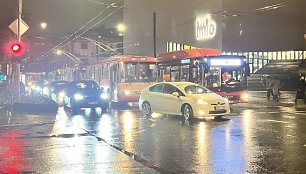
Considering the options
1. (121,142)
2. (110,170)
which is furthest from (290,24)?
(110,170)

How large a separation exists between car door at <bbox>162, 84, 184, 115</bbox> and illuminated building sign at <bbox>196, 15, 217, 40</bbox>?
30585 mm

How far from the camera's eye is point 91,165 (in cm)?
837

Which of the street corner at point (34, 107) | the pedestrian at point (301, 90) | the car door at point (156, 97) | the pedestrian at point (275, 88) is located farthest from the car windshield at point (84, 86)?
the pedestrian at point (275, 88)

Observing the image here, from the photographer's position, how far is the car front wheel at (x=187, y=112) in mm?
17125

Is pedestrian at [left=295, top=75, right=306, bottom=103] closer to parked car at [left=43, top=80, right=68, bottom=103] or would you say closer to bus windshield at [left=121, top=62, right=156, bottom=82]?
bus windshield at [left=121, top=62, right=156, bottom=82]

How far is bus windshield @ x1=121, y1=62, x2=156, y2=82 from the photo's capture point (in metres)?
25.9

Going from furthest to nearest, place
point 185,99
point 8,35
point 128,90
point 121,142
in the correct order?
point 8,35
point 128,90
point 185,99
point 121,142

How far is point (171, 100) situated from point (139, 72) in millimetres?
8301

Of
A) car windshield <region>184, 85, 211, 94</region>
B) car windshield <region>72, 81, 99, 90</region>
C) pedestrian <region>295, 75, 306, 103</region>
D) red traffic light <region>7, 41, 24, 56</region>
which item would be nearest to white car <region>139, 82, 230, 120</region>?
car windshield <region>184, 85, 211, 94</region>

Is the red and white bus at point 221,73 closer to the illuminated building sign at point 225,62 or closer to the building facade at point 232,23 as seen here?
the illuminated building sign at point 225,62

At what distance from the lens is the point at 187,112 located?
56.7 ft

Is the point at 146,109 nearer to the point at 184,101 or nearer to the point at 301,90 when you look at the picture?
the point at 184,101

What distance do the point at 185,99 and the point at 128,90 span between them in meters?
8.71

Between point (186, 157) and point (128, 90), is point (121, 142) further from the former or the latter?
point (128, 90)
